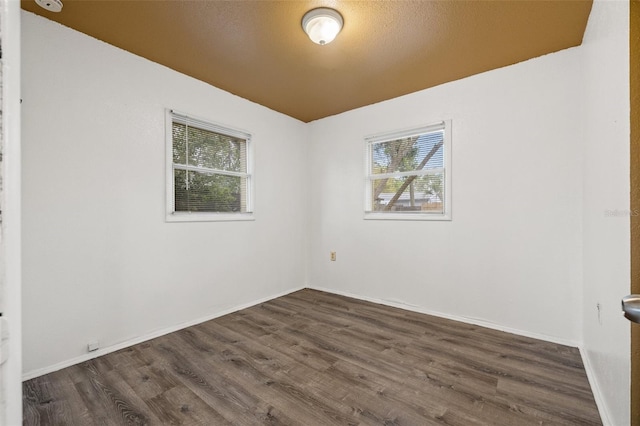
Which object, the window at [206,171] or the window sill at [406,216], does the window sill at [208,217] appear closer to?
the window at [206,171]

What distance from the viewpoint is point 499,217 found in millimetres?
2627

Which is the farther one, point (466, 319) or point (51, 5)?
point (466, 319)

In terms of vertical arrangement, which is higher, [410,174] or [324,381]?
[410,174]

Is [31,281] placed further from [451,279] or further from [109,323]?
[451,279]

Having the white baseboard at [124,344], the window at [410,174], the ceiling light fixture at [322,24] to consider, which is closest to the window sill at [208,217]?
the white baseboard at [124,344]

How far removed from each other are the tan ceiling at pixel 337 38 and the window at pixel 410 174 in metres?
0.59

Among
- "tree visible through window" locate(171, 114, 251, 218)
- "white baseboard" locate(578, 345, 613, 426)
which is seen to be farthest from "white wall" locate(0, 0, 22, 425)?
"tree visible through window" locate(171, 114, 251, 218)

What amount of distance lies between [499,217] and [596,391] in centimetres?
138

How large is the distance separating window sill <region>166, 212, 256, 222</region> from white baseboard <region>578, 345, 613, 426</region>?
3081 mm

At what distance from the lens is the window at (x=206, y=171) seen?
2.70 meters

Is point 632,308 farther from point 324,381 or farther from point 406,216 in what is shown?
point 406,216

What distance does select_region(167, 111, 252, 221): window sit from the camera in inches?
106

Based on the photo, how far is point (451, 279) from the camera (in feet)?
9.51

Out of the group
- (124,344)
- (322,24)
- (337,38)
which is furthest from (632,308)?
(124,344)
